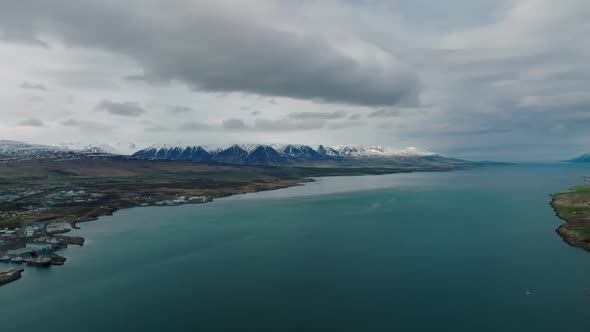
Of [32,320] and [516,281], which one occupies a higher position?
[516,281]

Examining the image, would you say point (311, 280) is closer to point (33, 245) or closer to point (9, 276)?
point (9, 276)

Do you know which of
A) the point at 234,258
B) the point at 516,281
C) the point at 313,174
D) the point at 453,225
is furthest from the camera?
the point at 313,174

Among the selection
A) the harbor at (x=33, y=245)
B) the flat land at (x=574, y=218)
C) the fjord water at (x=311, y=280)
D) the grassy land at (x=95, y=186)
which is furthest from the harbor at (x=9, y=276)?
the flat land at (x=574, y=218)

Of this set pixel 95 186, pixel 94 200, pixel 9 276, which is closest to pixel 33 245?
pixel 9 276

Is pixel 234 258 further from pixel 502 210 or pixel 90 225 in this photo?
pixel 502 210

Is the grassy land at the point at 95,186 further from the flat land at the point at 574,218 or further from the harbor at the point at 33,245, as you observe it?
the flat land at the point at 574,218

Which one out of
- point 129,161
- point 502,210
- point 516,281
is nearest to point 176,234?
point 516,281
